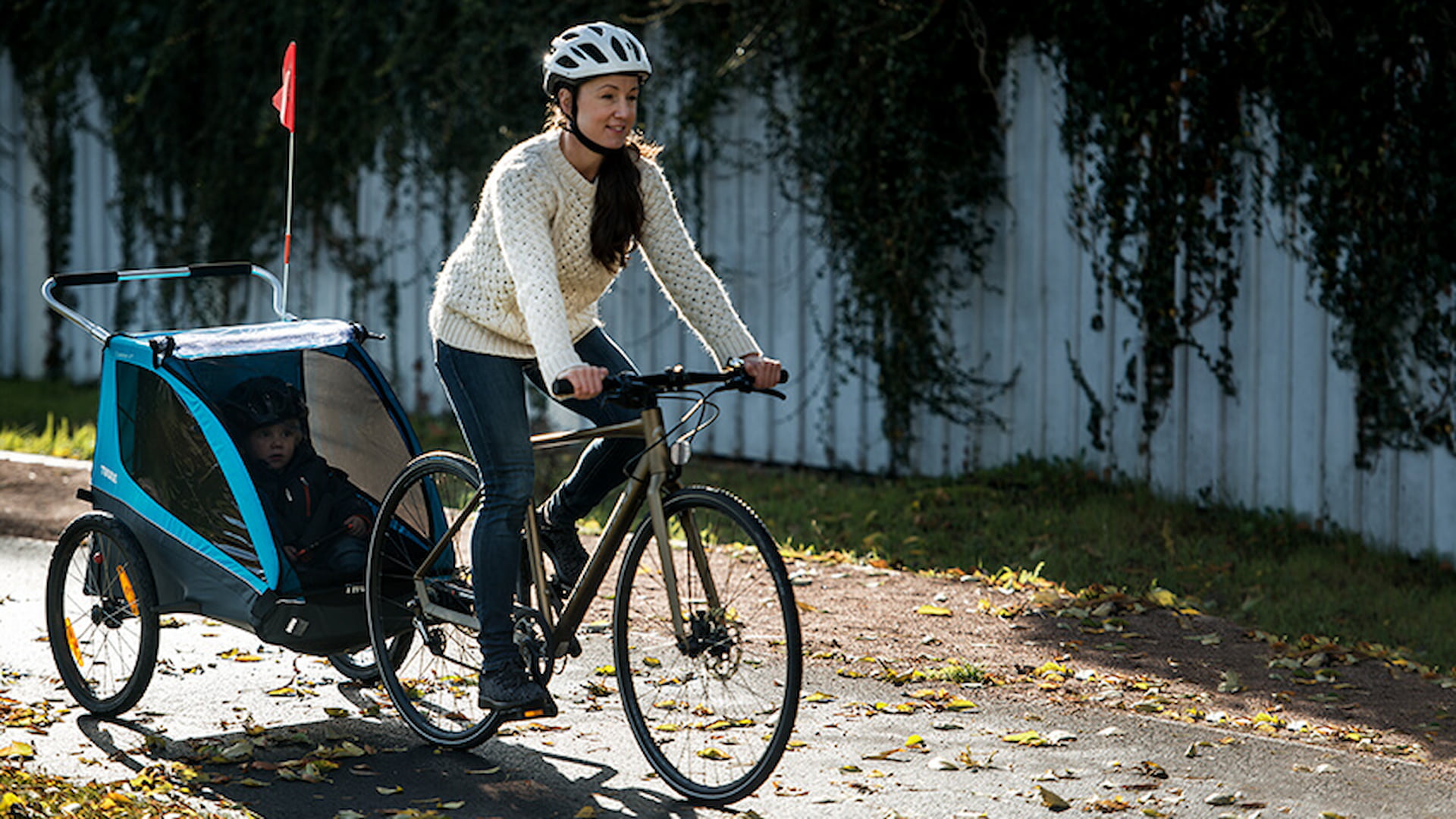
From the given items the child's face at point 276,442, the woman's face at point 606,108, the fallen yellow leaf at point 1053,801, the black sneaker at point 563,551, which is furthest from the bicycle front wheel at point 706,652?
the child's face at point 276,442

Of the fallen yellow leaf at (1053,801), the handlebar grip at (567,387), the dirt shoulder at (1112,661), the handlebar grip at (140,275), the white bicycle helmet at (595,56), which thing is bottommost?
the fallen yellow leaf at (1053,801)

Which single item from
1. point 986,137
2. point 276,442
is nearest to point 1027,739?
Result: point 276,442

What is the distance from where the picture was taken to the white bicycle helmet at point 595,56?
428 centimetres

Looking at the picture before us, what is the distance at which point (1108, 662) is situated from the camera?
18.7ft

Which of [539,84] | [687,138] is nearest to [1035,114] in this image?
[687,138]

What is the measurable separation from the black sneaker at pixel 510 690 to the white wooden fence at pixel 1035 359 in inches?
174

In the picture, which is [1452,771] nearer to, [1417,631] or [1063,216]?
[1417,631]

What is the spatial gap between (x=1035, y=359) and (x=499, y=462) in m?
4.64

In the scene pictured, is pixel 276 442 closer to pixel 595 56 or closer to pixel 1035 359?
pixel 595 56

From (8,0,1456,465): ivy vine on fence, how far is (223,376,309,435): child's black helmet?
416 cm

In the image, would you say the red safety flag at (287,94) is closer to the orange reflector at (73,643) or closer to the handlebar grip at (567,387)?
the orange reflector at (73,643)

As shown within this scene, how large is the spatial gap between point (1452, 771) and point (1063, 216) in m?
4.30

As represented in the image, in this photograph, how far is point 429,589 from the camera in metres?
4.90

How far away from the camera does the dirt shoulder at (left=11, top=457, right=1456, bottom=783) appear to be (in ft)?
16.7
